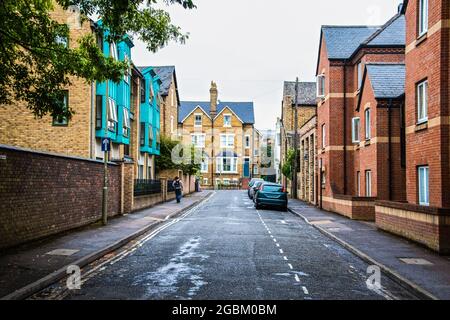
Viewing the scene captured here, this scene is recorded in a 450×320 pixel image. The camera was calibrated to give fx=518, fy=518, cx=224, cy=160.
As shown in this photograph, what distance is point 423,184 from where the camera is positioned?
55.2 ft

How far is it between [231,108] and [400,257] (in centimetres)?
7405

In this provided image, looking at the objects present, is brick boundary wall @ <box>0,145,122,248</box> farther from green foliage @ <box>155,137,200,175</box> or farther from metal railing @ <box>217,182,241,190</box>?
metal railing @ <box>217,182,241,190</box>

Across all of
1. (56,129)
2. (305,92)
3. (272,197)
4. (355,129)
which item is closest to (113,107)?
(56,129)

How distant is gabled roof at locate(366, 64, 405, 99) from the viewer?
23.8 meters

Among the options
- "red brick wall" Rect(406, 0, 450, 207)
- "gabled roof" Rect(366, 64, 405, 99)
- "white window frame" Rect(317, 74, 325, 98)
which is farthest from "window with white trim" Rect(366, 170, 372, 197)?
"white window frame" Rect(317, 74, 325, 98)

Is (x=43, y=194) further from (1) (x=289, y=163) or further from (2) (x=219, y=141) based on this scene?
(2) (x=219, y=141)

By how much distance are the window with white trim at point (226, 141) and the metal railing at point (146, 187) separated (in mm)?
44839

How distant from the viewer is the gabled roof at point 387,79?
2377 centimetres

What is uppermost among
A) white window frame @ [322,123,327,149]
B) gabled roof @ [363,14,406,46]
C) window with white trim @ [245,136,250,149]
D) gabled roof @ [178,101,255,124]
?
gabled roof @ [178,101,255,124]

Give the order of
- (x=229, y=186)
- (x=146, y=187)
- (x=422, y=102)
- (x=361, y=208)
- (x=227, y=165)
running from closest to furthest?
(x=422, y=102), (x=361, y=208), (x=146, y=187), (x=229, y=186), (x=227, y=165)

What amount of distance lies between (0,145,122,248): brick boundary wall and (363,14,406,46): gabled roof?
16.4 metres

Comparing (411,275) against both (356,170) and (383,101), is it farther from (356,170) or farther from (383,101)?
(356,170)

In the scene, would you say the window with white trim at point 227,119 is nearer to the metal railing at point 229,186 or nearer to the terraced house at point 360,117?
the metal railing at point 229,186

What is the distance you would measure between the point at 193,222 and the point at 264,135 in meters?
92.5
